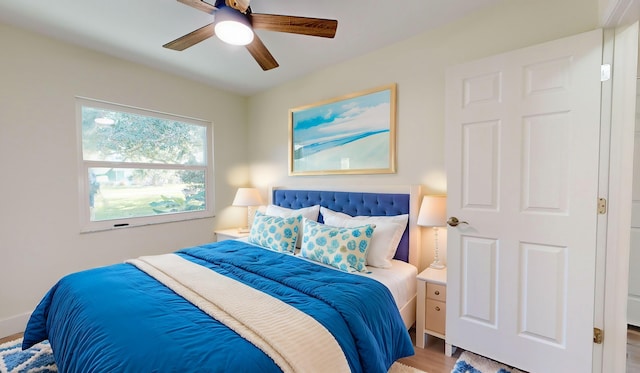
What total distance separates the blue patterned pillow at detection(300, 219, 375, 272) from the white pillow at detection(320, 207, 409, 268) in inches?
4.2

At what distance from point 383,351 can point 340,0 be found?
225cm

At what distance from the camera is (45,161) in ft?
7.96

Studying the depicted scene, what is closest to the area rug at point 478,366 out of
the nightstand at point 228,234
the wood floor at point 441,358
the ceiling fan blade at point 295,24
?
the wood floor at point 441,358

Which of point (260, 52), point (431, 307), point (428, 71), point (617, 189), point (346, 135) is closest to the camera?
point (617, 189)

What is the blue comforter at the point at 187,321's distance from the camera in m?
1.03

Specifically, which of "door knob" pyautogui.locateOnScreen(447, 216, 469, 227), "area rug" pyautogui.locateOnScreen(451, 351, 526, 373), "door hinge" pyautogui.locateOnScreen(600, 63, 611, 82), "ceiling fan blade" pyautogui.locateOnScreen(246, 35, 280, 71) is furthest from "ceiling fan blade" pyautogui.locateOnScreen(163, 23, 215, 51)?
"area rug" pyautogui.locateOnScreen(451, 351, 526, 373)

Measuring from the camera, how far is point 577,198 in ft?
5.18

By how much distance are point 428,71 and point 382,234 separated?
1442mm

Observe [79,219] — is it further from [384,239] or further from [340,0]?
[340,0]

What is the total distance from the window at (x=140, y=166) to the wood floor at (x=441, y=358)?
287cm

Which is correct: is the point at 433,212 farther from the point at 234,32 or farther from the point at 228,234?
the point at 228,234

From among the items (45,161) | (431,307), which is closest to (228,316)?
(431,307)

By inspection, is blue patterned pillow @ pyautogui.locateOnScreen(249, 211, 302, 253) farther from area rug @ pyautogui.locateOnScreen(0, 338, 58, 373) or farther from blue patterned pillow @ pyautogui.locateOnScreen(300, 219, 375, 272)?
area rug @ pyautogui.locateOnScreen(0, 338, 58, 373)

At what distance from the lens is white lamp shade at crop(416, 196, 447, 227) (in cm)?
214
